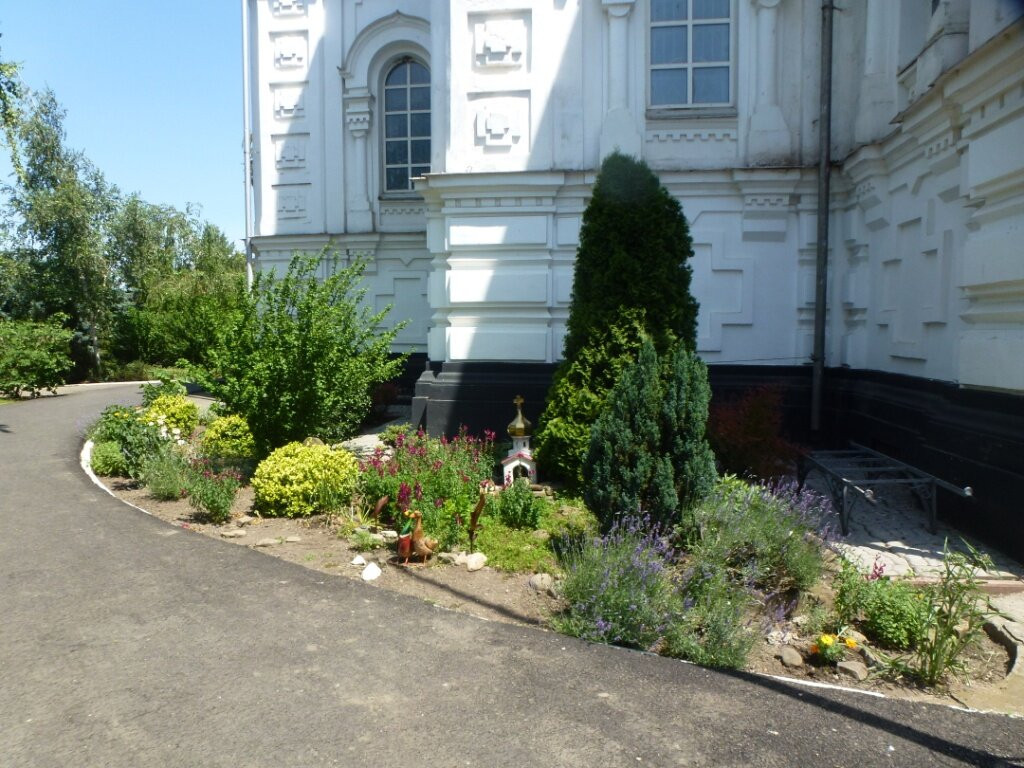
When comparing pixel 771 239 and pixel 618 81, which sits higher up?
pixel 618 81

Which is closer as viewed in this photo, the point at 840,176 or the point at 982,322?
the point at 982,322

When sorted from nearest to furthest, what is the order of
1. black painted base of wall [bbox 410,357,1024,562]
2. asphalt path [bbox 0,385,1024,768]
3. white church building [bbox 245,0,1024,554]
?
asphalt path [bbox 0,385,1024,768] < black painted base of wall [bbox 410,357,1024,562] < white church building [bbox 245,0,1024,554]

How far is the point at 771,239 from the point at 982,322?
13.0 feet

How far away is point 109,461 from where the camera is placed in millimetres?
9414

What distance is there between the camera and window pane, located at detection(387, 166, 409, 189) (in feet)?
51.3

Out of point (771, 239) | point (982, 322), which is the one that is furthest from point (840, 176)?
point (982, 322)

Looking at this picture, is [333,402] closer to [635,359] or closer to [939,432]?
[635,359]

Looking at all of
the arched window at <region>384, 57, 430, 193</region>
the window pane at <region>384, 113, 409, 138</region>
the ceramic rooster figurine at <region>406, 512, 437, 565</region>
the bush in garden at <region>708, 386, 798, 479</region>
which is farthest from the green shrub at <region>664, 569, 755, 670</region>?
the window pane at <region>384, 113, 409, 138</region>

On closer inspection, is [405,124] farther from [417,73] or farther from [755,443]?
[755,443]

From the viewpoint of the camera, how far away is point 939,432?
698 cm

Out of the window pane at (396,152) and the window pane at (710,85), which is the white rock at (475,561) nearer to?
the window pane at (710,85)

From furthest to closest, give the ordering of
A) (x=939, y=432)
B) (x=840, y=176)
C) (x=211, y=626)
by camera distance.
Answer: (x=840, y=176) → (x=939, y=432) → (x=211, y=626)

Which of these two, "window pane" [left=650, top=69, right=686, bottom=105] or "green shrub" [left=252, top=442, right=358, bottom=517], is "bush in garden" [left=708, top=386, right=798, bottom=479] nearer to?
"green shrub" [left=252, top=442, right=358, bottom=517]

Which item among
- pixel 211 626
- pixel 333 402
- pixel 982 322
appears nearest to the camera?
pixel 211 626
